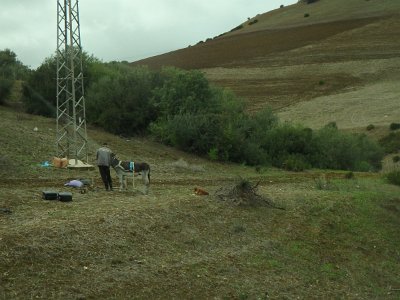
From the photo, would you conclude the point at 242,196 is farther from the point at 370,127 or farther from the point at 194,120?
the point at 370,127

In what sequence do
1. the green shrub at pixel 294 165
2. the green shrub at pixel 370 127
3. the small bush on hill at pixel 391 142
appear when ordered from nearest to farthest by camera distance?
the green shrub at pixel 294 165, the small bush on hill at pixel 391 142, the green shrub at pixel 370 127

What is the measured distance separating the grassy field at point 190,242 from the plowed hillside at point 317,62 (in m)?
37.5

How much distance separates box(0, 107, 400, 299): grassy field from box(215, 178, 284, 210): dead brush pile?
0.14 meters

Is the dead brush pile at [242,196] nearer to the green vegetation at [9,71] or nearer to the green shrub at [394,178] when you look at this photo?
the green shrub at [394,178]

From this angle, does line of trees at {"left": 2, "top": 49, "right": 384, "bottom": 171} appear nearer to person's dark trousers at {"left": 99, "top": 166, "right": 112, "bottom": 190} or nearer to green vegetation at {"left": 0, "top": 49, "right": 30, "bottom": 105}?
green vegetation at {"left": 0, "top": 49, "right": 30, "bottom": 105}

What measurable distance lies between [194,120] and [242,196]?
1468cm

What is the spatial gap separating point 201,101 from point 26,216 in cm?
2099

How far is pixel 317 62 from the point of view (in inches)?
3019

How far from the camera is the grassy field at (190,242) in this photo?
11.3m

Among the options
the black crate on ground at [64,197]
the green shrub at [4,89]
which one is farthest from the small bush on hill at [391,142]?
the black crate on ground at [64,197]

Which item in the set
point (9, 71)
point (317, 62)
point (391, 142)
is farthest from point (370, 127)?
point (9, 71)

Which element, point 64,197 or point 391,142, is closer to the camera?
point 64,197

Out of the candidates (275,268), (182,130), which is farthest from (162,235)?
(182,130)

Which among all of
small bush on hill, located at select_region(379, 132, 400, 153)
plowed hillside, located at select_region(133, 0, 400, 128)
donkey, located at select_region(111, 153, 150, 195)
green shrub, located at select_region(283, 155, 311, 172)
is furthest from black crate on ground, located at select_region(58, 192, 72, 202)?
plowed hillside, located at select_region(133, 0, 400, 128)
